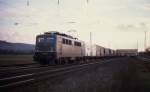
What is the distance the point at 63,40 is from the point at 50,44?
100 inches

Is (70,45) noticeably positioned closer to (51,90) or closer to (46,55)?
(46,55)

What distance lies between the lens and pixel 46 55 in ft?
99.9

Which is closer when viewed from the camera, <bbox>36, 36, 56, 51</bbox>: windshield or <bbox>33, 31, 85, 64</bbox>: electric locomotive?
<bbox>33, 31, 85, 64</bbox>: electric locomotive

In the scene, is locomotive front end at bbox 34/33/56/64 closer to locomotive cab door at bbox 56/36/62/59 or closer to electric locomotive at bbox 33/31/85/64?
electric locomotive at bbox 33/31/85/64

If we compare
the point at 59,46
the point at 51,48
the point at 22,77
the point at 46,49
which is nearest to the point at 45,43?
the point at 46,49

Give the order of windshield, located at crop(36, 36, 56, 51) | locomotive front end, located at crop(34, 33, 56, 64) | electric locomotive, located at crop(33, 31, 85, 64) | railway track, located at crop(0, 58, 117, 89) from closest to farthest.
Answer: railway track, located at crop(0, 58, 117, 89) < locomotive front end, located at crop(34, 33, 56, 64) < electric locomotive, located at crop(33, 31, 85, 64) < windshield, located at crop(36, 36, 56, 51)

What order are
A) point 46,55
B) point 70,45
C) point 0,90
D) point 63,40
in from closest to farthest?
1. point 0,90
2. point 46,55
3. point 63,40
4. point 70,45

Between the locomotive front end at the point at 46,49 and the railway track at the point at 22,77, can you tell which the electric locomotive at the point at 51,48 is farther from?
the railway track at the point at 22,77

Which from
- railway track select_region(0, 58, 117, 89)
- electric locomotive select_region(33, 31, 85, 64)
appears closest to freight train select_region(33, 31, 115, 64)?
electric locomotive select_region(33, 31, 85, 64)

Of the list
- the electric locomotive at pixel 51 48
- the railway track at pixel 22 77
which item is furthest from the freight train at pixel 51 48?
the railway track at pixel 22 77

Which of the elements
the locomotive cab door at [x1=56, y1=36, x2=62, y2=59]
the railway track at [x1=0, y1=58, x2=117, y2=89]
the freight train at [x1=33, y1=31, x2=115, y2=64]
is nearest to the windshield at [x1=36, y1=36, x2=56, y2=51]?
the freight train at [x1=33, y1=31, x2=115, y2=64]

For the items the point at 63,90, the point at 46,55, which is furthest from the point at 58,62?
the point at 63,90

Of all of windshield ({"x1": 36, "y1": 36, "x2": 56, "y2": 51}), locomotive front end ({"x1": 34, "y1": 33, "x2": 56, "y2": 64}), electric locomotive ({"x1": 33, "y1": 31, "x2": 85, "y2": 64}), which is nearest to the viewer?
locomotive front end ({"x1": 34, "y1": 33, "x2": 56, "y2": 64})

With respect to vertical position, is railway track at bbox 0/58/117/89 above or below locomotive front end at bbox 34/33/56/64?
below
